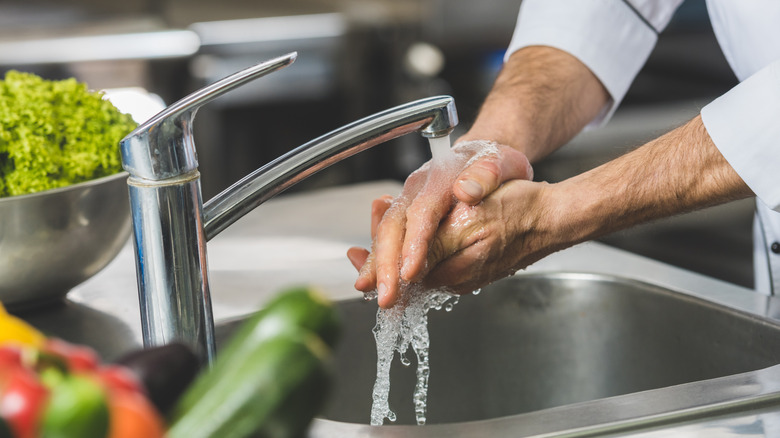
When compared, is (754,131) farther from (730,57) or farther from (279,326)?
(279,326)

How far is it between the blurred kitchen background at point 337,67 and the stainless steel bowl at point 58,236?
1.41 m

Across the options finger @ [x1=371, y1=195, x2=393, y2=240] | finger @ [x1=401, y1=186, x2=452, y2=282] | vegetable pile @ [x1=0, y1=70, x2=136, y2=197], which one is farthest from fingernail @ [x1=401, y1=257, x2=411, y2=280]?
vegetable pile @ [x1=0, y1=70, x2=136, y2=197]

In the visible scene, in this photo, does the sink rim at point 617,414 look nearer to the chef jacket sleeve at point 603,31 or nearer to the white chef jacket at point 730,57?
the white chef jacket at point 730,57

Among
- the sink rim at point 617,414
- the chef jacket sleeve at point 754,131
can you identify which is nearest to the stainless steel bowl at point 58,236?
the sink rim at point 617,414

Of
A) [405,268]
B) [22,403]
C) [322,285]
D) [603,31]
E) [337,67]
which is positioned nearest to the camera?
[22,403]

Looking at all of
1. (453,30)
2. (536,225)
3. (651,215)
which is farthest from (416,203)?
(453,30)

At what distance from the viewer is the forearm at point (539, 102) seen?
3.18 ft

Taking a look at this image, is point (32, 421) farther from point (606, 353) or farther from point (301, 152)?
point (606, 353)

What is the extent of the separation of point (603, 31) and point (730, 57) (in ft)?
0.54

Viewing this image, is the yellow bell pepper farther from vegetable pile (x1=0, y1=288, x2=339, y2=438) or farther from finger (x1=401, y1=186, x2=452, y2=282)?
finger (x1=401, y1=186, x2=452, y2=282)

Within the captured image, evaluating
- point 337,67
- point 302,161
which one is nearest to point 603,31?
point 302,161

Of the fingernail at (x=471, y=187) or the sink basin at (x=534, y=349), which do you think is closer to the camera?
the fingernail at (x=471, y=187)

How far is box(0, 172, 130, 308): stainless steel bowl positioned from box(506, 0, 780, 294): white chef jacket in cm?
57

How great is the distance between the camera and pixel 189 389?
34 cm
